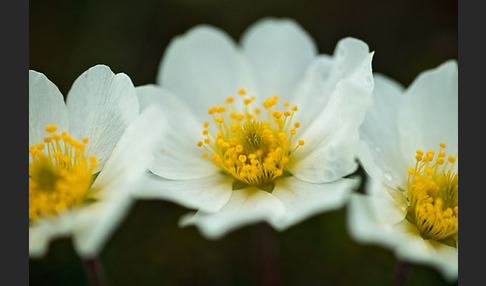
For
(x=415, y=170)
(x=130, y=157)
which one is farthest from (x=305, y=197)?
(x=130, y=157)

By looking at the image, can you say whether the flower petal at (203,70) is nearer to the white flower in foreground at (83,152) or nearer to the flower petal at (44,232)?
the white flower in foreground at (83,152)

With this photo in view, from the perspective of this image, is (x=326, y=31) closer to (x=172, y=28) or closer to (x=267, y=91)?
(x=172, y=28)

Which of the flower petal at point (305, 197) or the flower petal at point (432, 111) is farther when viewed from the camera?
the flower petal at point (432, 111)

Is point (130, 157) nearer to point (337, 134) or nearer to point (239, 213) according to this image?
point (239, 213)

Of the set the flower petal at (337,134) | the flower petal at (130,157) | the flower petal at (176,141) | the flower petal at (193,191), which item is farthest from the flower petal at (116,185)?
the flower petal at (337,134)

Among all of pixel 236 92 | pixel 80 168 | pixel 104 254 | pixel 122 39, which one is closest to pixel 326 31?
pixel 122 39

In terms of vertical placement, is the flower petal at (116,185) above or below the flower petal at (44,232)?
above
